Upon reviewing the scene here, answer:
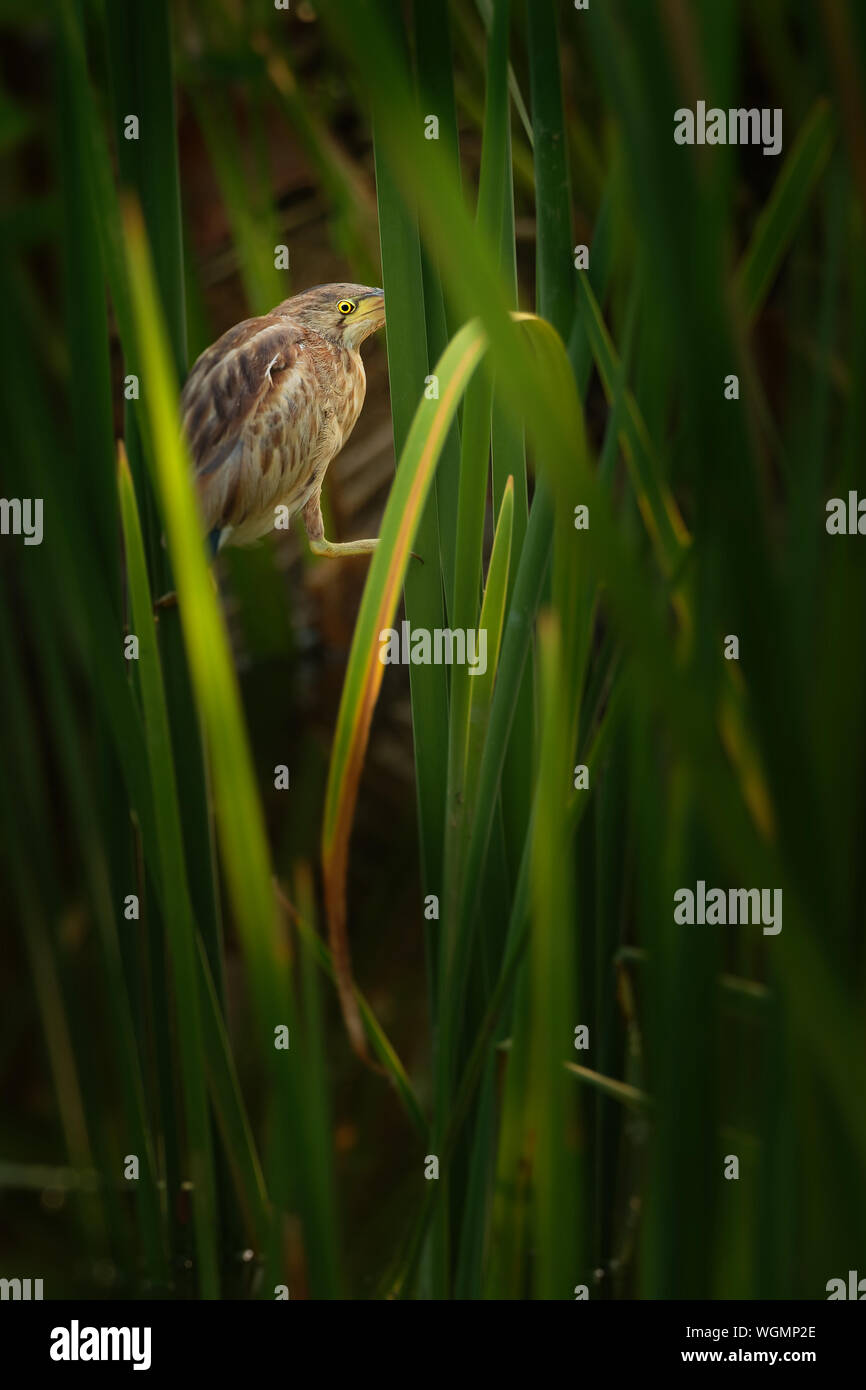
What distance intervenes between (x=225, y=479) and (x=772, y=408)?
104 centimetres

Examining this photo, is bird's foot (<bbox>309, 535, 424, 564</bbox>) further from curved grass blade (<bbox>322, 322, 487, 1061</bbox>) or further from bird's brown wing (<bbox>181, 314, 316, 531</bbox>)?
curved grass blade (<bbox>322, 322, 487, 1061</bbox>)

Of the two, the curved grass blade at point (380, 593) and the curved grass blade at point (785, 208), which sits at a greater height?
the curved grass blade at point (785, 208)

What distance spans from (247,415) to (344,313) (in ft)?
0.32

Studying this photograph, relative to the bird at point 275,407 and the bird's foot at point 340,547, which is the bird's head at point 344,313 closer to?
the bird at point 275,407

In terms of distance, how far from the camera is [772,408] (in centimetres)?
148

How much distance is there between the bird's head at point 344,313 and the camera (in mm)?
702

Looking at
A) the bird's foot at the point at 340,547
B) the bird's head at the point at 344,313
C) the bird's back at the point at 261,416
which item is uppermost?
the bird's head at the point at 344,313

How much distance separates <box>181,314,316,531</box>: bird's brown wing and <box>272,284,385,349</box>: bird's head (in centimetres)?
1

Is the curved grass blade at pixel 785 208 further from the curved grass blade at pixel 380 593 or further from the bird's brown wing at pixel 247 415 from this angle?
the bird's brown wing at pixel 247 415

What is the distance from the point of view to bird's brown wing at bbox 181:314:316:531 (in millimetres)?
682

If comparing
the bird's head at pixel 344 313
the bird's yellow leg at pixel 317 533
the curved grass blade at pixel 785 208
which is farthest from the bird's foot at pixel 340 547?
the curved grass blade at pixel 785 208

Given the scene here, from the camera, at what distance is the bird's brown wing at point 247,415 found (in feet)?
2.24

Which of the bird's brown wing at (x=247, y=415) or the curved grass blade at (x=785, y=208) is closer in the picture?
the curved grass blade at (x=785, y=208)

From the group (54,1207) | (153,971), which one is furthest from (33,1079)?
(153,971)
